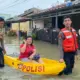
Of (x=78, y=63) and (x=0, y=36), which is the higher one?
(x=0, y=36)

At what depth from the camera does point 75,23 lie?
80.7 ft

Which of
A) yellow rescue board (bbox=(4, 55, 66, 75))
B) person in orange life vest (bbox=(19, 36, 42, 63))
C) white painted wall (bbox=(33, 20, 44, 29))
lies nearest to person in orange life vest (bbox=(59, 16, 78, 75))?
yellow rescue board (bbox=(4, 55, 66, 75))

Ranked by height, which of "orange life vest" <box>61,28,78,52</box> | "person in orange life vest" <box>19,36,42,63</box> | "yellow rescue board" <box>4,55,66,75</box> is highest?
"orange life vest" <box>61,28,78,52</box>

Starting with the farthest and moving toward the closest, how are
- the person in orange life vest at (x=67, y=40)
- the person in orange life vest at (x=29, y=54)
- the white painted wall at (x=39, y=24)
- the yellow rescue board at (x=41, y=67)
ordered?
the white painted wall at (x=39, y=24)
the person in orange life vest at (x=29, y=54)
the yellow rescue board at (x=41, y=67)
the person in orange life vest at (x=67, y=40)

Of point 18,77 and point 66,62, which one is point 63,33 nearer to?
point 66,62

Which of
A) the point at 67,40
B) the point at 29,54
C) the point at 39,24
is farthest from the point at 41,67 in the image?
the point at 39,24

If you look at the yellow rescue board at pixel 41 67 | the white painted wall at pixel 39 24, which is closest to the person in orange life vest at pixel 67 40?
the yellow rescue board at pixel 41 67

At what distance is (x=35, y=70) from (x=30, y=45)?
906mm

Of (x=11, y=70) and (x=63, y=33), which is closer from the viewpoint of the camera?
(x=63, y=33)

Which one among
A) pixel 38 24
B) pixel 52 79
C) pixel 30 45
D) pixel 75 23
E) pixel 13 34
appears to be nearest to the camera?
pixel 52 79

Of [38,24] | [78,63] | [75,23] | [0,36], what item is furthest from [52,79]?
[38,24]

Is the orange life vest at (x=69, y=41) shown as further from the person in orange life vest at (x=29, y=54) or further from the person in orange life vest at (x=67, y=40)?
the person in orange life vest at (x=29, y=54)

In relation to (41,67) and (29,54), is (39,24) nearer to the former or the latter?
(29,54)

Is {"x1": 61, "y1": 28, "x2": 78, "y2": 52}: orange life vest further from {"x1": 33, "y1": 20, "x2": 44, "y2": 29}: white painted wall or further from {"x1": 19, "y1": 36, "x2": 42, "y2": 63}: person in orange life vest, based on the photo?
{"x1": 33, "y1": 20, "x2": 44, "y2": 29}: white painted wall
